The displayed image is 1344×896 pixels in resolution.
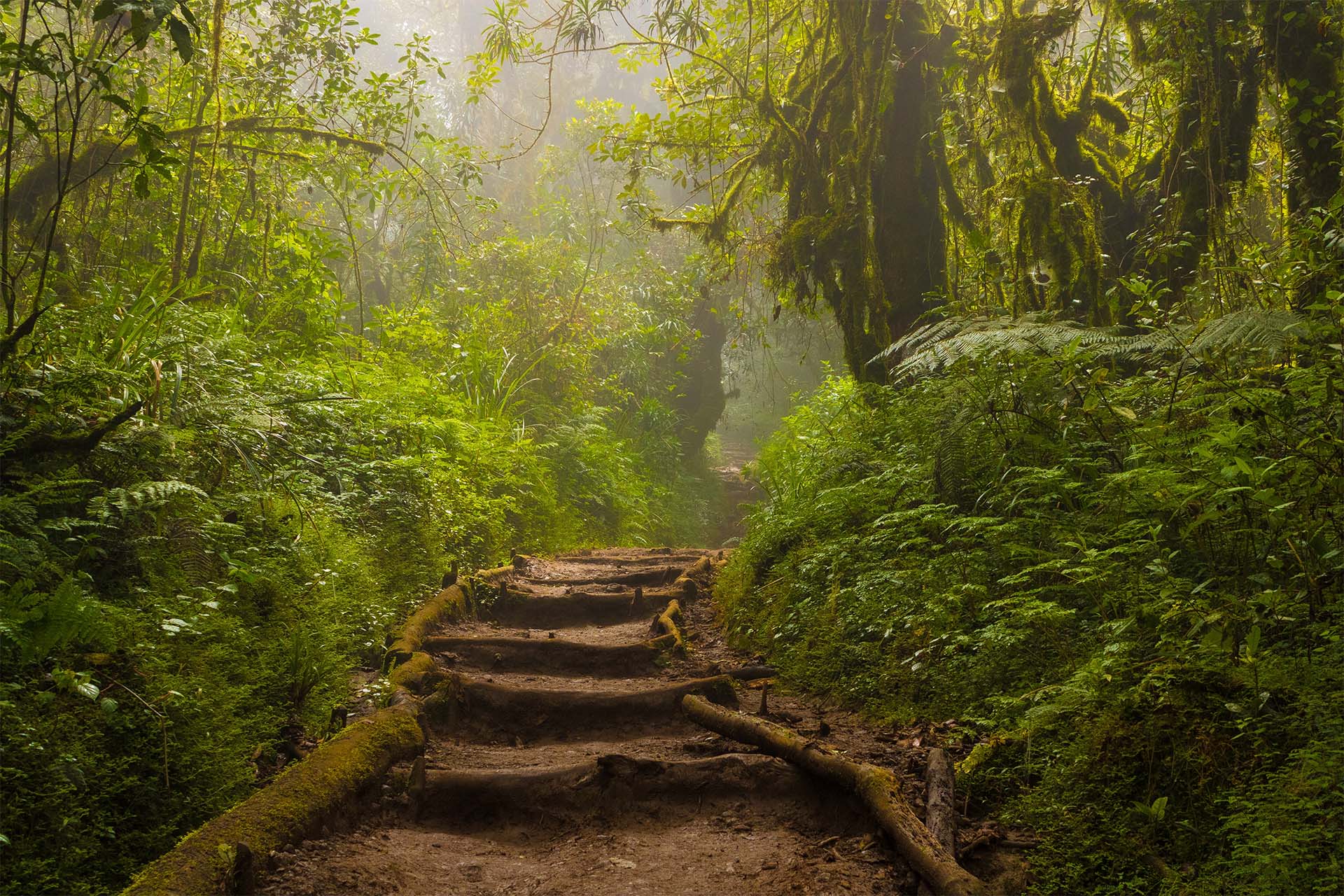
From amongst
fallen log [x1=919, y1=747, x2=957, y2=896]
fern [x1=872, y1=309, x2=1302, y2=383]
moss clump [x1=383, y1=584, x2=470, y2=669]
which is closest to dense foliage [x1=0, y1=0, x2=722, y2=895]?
moss clump [x1=383, y1=584, x2=470, y2=669]

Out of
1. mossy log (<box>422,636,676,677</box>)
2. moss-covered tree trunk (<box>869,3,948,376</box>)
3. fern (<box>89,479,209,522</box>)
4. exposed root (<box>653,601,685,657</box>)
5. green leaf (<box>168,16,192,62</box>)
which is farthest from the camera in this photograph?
moss-covered tree trunk (<box>869,3,948,376</box>)

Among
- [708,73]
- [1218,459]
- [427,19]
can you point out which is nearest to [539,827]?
[1218,459]

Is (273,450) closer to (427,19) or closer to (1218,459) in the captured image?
(1218,459)

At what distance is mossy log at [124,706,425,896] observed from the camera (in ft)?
7.55

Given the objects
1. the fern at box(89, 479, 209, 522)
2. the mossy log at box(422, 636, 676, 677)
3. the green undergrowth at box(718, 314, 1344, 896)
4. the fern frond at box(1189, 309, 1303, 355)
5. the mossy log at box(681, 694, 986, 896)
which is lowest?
the mossy log at box(422, 636, 676, 677)

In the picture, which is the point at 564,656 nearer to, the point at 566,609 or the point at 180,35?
the point at 566,609

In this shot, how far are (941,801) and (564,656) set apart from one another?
3411mm

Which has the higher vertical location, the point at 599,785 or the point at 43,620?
the point at 43,620

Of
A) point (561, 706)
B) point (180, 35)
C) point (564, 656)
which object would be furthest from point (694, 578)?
point (180, 35)

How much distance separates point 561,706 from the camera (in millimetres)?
4754

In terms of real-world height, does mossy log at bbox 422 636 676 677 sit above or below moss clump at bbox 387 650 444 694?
below

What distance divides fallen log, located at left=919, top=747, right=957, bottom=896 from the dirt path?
0.55ft

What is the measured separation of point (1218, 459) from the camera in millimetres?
3166

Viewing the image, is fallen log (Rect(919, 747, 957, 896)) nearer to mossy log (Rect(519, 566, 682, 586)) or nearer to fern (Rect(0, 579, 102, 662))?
fern (Rect(0, 579, 102, 662))
